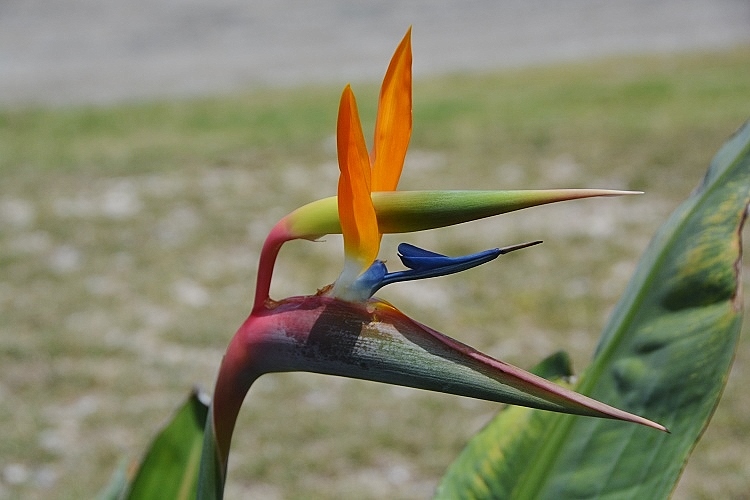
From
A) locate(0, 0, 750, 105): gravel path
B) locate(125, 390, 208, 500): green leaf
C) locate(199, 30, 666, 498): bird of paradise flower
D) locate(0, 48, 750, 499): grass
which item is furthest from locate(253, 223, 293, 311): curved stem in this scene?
locate(0, 0, 750, 105): gravel path

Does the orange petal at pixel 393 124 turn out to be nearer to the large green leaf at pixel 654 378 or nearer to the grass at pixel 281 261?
the large green leaf at pixel 654 378

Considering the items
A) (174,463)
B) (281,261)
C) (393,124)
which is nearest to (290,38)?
(281,261)

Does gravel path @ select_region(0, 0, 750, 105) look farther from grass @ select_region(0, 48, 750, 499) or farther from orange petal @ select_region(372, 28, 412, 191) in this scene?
orange petal @ select_region(372, 28, 412, 191)

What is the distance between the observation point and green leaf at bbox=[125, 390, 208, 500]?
39.2 inches

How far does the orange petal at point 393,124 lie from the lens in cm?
59

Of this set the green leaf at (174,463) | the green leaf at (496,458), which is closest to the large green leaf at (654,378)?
the green leaf at (496,458)

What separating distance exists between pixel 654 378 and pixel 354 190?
55 cm

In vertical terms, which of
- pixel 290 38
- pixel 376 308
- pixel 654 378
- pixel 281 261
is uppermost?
pixel 290 38

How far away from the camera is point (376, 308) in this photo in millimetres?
559

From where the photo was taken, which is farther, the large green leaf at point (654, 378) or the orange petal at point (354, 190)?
the large green leaf at point (654, 378)

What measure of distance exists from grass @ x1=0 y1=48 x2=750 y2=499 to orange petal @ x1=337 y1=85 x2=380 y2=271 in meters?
1.48

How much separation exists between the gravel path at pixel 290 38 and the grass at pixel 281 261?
1.05m

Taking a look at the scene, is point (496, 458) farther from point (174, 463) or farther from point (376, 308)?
point (376, 308)

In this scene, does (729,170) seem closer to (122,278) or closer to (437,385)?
(437,385)
